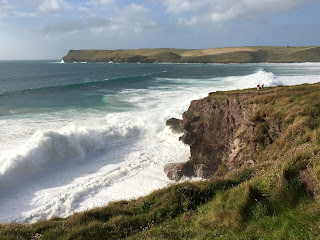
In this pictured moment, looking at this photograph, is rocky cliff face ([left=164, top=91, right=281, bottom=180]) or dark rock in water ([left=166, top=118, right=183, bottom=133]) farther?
dark rock in water ([left=166, top=118, right=183, bottom=133])

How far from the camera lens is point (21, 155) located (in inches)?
707

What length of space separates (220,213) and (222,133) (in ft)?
43.4

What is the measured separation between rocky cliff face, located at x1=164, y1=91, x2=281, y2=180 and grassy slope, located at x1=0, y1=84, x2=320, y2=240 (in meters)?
4.79

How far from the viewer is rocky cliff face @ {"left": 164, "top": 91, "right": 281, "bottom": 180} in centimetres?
1359

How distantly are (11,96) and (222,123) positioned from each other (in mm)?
43220

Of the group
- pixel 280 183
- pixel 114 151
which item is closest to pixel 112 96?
pixel 114 151

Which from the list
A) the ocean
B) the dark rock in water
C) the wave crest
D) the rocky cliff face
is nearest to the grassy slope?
the rocky cliff face

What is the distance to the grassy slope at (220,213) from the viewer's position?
5.29 m

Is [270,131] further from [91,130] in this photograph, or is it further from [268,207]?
[91,130]

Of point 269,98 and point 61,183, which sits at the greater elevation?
point 269,98

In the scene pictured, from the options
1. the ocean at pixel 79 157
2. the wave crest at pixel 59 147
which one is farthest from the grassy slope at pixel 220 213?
the wave crest at pixel 59 147

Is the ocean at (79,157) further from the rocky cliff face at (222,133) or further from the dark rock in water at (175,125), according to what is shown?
the rocky cliff face at (222,133)

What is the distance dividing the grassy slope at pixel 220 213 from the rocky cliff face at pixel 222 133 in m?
4.79

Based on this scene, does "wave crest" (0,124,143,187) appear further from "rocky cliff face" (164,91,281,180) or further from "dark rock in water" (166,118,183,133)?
"rocky cliff face" (164,91,281,180)
